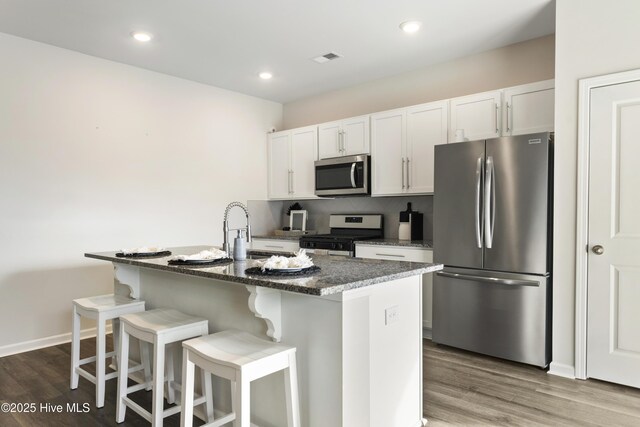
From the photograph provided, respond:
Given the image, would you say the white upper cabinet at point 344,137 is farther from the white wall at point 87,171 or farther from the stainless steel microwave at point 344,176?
the white wall at point 87,171

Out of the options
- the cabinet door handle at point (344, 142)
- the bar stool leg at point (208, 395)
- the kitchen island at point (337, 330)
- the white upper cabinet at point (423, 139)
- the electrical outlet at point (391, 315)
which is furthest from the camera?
the cabinet door handle at point (344, 142)

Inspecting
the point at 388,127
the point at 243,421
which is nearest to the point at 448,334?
the point at 388,127

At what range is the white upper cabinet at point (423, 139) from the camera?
3.87m

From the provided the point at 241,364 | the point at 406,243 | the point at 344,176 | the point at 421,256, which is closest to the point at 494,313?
the point at 421,256

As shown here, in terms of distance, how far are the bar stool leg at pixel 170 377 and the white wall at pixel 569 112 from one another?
2.57 meters

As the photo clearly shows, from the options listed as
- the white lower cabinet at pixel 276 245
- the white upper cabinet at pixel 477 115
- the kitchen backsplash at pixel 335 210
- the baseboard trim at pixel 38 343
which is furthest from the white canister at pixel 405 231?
the baseboard trim at pixel 38 343

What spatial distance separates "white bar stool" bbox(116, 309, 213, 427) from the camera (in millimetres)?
2025

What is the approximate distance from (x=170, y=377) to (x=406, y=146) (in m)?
2.87

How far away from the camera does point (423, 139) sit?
13.1 feet

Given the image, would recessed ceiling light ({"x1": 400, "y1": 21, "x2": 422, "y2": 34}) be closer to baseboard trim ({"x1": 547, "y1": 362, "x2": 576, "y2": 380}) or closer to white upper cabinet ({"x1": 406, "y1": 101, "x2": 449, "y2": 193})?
white upper cabinet ({"x1": 406, "y1": 101, "x2": 449, "y2": 193})

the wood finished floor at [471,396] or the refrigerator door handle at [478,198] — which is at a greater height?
the refrigerator door handle at [478,198]

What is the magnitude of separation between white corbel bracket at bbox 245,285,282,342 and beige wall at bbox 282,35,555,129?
121 inches

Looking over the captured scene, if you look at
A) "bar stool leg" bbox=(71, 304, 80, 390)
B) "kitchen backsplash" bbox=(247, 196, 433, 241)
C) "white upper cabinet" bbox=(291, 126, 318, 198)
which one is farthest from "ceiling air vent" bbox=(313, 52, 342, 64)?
"bar stool leg" bbox=(71, 304, 80, 390)

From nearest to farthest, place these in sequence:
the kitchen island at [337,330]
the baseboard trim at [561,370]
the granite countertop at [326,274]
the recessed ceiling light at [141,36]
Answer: the granite countertop at [326,274], the kitchen island at [337,330], the baseboard trim at [561,370], the recessed ceiling light at [141,36]
